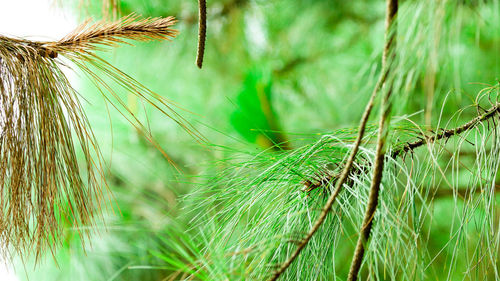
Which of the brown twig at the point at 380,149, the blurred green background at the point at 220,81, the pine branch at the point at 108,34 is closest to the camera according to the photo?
the brown twig at the point at 380,149

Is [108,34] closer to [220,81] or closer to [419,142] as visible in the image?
[419,142]

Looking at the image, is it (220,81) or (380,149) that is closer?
(380,149)

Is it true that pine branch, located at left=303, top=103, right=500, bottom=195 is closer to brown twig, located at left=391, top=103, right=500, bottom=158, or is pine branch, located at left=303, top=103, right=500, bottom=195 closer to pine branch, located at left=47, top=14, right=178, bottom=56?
brown twig, located at left=391, top=103, right=500, bottom=158

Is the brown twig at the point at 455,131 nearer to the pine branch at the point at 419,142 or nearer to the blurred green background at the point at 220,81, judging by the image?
the pine branch at the point at 419,142

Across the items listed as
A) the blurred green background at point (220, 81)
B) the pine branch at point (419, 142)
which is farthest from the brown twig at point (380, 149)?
the blurred green background at point (220, 81)

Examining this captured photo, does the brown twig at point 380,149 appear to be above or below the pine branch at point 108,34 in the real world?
below

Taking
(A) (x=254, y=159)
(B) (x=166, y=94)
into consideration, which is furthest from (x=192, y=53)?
(A) (x=254, y=159)

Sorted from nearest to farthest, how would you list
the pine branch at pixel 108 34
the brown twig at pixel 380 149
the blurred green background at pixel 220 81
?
1. the brown twig at pixel 380 149
2. the pine branch at pixel 108 34
3. the blurred green background at pixel 220 81

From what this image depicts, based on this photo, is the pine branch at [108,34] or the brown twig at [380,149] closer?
the brown twig at [380,149]

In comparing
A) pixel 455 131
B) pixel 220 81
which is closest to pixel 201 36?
pixel 455 131

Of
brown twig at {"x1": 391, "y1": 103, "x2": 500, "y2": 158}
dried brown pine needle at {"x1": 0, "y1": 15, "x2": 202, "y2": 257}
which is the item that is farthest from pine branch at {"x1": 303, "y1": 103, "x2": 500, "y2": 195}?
dried brown pine needle at {"x1": 0, "y1": 15, "x2": 202, "y2": 257}

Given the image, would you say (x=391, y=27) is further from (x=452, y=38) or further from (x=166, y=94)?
(x=166, y=94)
